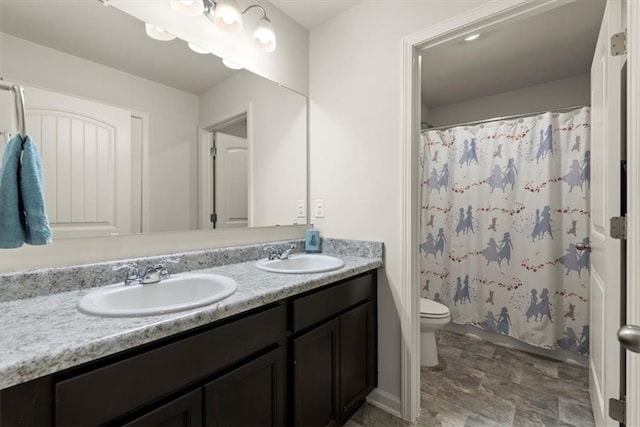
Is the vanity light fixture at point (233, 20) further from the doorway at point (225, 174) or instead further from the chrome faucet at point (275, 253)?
the chrome faucet at point (275, 253)

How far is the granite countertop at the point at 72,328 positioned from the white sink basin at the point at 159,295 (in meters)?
→ 0.02

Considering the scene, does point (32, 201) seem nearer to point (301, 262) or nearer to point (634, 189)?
point (301, 262)

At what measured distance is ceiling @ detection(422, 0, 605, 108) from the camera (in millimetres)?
1903

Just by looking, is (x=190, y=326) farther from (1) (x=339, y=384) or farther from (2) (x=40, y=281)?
(1) (x=339, y=384)

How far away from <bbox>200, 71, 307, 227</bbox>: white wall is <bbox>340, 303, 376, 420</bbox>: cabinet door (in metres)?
0.78

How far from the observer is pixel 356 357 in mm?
1503

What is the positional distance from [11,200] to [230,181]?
98 centimetres

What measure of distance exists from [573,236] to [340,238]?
68.3 inches

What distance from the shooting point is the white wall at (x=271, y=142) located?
169 centimetres

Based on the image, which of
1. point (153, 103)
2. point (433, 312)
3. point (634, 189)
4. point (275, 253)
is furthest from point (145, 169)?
point (433, 312)

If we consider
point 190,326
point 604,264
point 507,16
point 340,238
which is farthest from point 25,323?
point 507,16

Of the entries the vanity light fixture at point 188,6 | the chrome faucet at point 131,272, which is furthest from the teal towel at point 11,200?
the vanity light fixture at point 188,6

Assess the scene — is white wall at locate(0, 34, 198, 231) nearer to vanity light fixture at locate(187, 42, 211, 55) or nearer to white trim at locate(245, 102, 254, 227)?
vanity light fixture at locate(187, 42, 211, 55)

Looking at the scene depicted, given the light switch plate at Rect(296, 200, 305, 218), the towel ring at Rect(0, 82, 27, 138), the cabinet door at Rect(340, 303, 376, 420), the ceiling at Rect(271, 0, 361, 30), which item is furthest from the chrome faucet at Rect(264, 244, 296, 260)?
the ceiling at Rect(271, 0, 361, 30)
